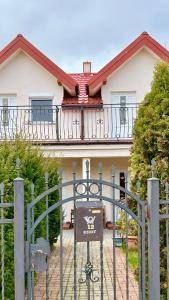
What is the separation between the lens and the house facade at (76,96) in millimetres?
17172

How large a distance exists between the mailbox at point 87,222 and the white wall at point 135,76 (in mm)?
13859

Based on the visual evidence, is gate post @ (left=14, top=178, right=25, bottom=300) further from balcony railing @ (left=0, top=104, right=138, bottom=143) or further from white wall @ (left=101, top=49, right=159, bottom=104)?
white wall @ (left=101, top=49, right=159, bottom=104)

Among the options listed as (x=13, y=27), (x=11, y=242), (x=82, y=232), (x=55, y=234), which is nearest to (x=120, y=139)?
(x=55, y=234)

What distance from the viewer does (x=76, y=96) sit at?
18734 mm

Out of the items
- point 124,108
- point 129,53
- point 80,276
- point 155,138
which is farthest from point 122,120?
point 155,138

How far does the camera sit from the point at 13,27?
2034cm

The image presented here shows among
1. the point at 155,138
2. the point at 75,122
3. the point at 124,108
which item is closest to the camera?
the point at 155,138

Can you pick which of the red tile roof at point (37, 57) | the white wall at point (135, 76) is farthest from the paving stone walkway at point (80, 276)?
the white wall at point (135, 76)

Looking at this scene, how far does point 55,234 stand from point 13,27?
1176 centimetres

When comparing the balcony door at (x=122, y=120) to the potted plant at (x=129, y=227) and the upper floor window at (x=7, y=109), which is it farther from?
the potted plant at (x=129, y=227)

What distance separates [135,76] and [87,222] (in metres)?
14.3

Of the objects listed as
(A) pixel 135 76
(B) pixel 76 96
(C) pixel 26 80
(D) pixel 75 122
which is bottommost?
(D) pixel 75 122

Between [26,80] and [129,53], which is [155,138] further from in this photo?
[26,80]

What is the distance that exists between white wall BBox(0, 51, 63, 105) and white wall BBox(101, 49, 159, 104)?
2.09 meters
